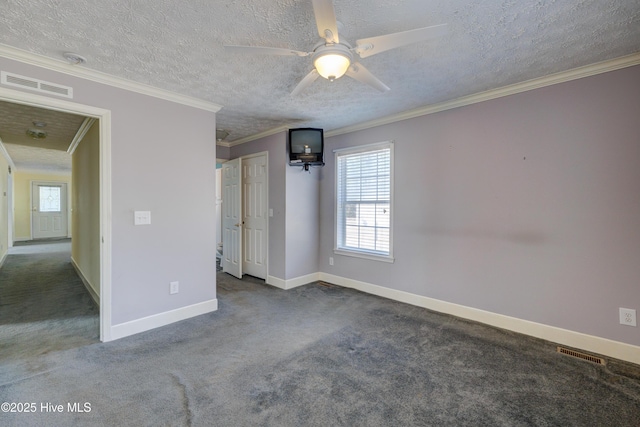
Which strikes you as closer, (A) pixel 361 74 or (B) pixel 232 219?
(A) pixel 361 74

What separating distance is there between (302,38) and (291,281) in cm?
322

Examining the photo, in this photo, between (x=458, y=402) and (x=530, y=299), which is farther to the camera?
(x=530, y=299)

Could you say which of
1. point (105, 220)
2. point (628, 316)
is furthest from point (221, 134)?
point (628, 316)

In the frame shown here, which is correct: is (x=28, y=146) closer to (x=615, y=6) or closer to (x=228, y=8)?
(x=228, y=8)

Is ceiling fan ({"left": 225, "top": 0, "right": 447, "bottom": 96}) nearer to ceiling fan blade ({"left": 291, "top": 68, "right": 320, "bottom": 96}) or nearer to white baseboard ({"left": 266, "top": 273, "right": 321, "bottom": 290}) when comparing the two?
ceiling fan blade ({"left": 291, "top": 68, "right": 320, "bottom": 96})

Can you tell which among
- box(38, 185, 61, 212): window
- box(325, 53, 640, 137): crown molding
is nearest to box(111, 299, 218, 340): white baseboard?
box(325, 53, 640, 137): crown molding

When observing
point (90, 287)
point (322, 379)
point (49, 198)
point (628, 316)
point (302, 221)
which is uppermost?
point (49, 198)

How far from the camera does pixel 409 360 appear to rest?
233cm

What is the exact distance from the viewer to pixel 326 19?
1454 millimetres

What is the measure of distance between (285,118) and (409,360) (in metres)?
3.13

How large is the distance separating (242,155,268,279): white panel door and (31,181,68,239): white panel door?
9407 millimetres

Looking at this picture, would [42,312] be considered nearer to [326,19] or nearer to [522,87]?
[326,19]

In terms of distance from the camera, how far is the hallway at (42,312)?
2.54 meters

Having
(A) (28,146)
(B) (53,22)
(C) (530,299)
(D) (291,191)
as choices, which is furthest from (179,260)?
(A) (28,146)
